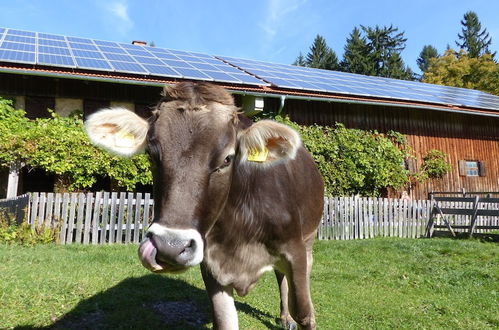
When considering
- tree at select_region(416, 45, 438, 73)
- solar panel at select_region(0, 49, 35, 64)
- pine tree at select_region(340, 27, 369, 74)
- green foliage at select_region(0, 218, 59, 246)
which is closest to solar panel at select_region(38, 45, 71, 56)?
solar panel at select_region(0, 49, 35, 64)

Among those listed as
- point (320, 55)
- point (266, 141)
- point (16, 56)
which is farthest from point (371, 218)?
point (320, 55)

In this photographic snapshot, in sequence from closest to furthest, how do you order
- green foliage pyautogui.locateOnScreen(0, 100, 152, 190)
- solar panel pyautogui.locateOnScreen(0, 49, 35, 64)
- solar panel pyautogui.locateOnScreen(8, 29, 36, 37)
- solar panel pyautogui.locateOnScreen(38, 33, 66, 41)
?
1. green foliage pyautogui.locateOnScreen(0, 100, 152, 190)
2. solar panel pyautogui.locateOnScreen(0, 49, 35, 64)
3. solar panel pyautogui.locateOnScreen(8, 29, 36, 37)
4. solar panel pyautogui.locateOnScreen(38, 33, 66, 41)

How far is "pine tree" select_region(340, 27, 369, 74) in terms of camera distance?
53562mm

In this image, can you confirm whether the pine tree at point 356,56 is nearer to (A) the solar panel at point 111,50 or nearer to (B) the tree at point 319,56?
(B) the tree at point 319,56

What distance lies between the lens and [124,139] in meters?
2.74

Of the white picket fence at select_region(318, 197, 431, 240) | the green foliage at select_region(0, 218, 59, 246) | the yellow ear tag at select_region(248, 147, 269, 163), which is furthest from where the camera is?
the white picket fence at select_region(318, 197, 431, 240)

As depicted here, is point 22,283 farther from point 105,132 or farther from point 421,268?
point 421,268

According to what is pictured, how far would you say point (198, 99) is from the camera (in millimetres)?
2561

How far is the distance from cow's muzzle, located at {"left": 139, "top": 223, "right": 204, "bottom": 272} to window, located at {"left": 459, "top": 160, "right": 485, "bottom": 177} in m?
19.0

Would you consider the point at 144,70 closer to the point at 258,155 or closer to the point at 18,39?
the point at 18,39

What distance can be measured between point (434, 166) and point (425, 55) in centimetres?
7117

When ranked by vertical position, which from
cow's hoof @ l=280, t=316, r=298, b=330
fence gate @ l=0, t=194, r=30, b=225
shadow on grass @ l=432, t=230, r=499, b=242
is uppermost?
fence gate @ l=0, t=194, r=30, b=225

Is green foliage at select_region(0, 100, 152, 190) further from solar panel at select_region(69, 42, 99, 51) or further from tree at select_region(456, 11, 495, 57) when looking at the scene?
tree at select_region(456, 11, 495, 57)

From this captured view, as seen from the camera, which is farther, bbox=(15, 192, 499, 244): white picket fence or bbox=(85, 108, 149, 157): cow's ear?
bbox=(15, 192, 499, 244): white picket fence
